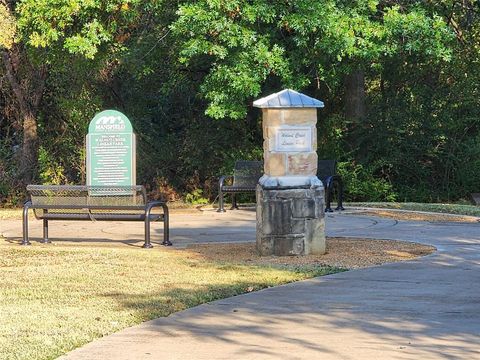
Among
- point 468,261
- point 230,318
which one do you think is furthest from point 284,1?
point 230,318

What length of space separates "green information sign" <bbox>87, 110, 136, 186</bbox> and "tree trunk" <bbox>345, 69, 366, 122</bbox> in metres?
10.1

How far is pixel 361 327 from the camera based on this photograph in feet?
27.3

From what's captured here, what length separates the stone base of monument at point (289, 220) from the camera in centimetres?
1292

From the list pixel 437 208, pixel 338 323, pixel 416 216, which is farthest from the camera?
pixel 437 208

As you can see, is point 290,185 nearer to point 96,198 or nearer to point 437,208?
point 96,198

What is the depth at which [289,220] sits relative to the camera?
1293 centimetres

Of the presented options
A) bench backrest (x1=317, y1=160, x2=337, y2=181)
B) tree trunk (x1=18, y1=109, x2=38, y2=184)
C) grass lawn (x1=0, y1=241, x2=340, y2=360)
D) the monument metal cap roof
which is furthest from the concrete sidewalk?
tree trunk (x1=18, y1=109, x2=38, y2=184)

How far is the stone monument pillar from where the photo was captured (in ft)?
42.4

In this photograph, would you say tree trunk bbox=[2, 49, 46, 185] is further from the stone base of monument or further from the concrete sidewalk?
the concrete sidewalk

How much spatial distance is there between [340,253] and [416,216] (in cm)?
548

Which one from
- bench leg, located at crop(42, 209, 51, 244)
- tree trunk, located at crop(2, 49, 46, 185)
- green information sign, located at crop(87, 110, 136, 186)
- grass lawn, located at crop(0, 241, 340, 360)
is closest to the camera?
grass lawn, located at crop(0, 241, 340, 360)

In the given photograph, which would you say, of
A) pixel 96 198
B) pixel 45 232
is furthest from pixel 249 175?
pixel 45 232

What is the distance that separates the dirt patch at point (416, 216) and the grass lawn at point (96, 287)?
18.8ft

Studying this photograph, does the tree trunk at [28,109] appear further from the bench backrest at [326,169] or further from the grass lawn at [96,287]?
the grass lawn at [96,287]
